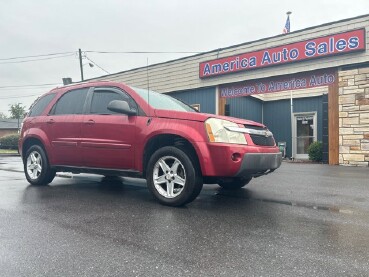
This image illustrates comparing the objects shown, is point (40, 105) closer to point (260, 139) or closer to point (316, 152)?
point (260, 139)

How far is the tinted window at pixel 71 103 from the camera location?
5665 millimetres

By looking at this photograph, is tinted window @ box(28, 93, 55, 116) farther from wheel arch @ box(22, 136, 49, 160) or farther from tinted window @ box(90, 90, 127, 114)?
tinted window @ box(90, 90, 127, 114)

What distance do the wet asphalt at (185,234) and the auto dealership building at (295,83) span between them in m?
4.20

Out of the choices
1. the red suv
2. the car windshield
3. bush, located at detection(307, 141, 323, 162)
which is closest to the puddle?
the red suv

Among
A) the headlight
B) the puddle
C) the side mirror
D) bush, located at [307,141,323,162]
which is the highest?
the side mirror

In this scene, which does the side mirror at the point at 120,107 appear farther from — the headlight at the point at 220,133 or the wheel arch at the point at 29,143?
the wheel arch at the point at 29,143

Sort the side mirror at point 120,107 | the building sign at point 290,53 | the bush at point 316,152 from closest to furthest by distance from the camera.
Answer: the side mirror at point 120,107
the building sign at point 290,53
the bush at point 316,152

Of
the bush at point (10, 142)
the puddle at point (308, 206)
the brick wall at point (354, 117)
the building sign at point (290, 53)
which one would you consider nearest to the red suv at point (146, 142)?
the puddle at point (308, 206)

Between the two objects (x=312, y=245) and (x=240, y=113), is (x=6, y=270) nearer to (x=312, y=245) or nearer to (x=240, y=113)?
(x=312, y=245)

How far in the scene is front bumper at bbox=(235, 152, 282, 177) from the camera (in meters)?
4.16

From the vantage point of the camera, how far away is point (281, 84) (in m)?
13.0

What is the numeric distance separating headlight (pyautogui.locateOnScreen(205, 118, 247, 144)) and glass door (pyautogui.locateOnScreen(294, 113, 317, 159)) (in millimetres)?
12478


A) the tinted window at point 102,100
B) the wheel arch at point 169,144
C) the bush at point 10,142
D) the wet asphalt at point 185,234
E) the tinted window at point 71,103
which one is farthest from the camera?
the bush at point 10,142

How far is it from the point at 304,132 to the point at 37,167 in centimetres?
1295
